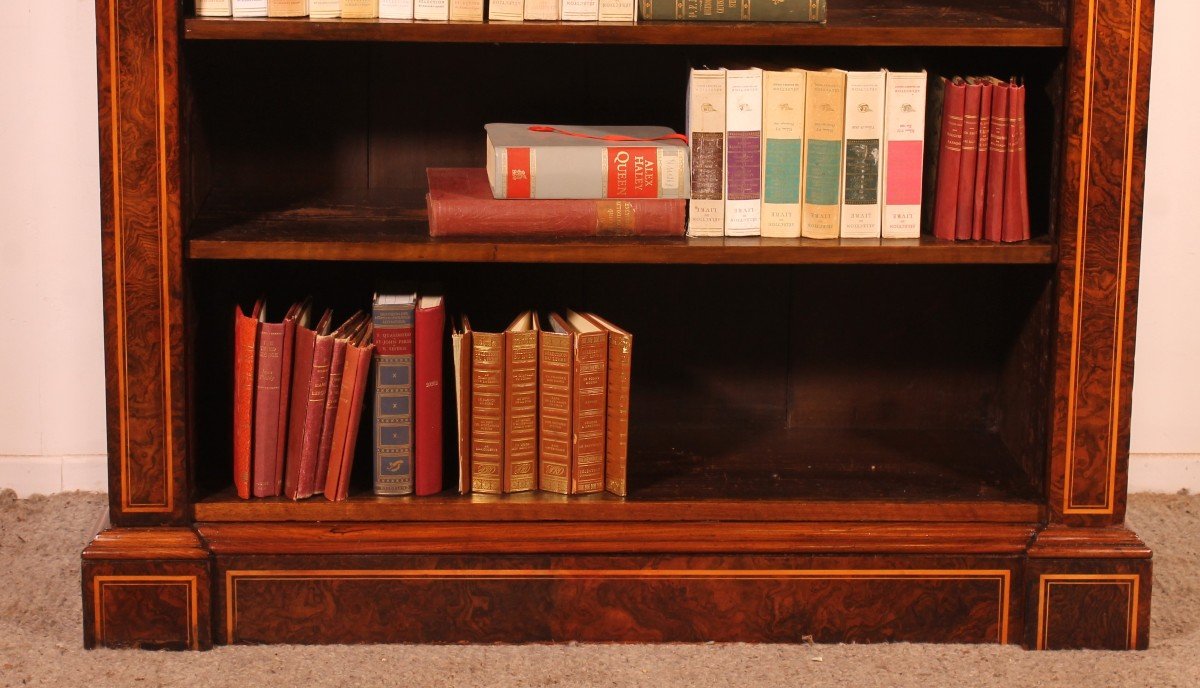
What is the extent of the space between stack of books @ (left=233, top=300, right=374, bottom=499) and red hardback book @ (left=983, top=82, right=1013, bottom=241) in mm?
896

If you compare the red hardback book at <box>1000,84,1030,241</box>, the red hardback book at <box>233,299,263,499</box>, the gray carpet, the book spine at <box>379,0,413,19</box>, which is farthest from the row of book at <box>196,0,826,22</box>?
the gray carpet

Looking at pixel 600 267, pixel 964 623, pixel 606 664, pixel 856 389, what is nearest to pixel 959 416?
pixel 856 389

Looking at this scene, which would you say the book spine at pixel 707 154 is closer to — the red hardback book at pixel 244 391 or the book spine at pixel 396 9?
the book spine at pixel 396 9

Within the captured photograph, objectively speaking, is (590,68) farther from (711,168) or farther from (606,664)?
(606,664)

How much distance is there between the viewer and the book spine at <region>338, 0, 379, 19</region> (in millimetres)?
2019

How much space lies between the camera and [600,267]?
8.14 feet

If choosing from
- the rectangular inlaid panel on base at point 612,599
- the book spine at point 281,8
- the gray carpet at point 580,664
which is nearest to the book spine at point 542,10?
the book spine at point 281,8

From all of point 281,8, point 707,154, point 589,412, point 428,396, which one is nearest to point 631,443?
point 589,412

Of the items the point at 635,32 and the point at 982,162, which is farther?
the point at 982,162

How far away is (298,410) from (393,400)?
14cm

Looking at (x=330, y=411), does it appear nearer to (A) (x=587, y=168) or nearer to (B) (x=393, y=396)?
(B) (x=393, y=396)

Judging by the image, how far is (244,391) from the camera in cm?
208

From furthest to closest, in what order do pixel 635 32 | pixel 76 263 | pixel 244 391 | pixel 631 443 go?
pixel 76 263
pixel 631 443
pixel 244 391
pixel 635 32

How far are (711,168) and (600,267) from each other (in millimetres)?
422
